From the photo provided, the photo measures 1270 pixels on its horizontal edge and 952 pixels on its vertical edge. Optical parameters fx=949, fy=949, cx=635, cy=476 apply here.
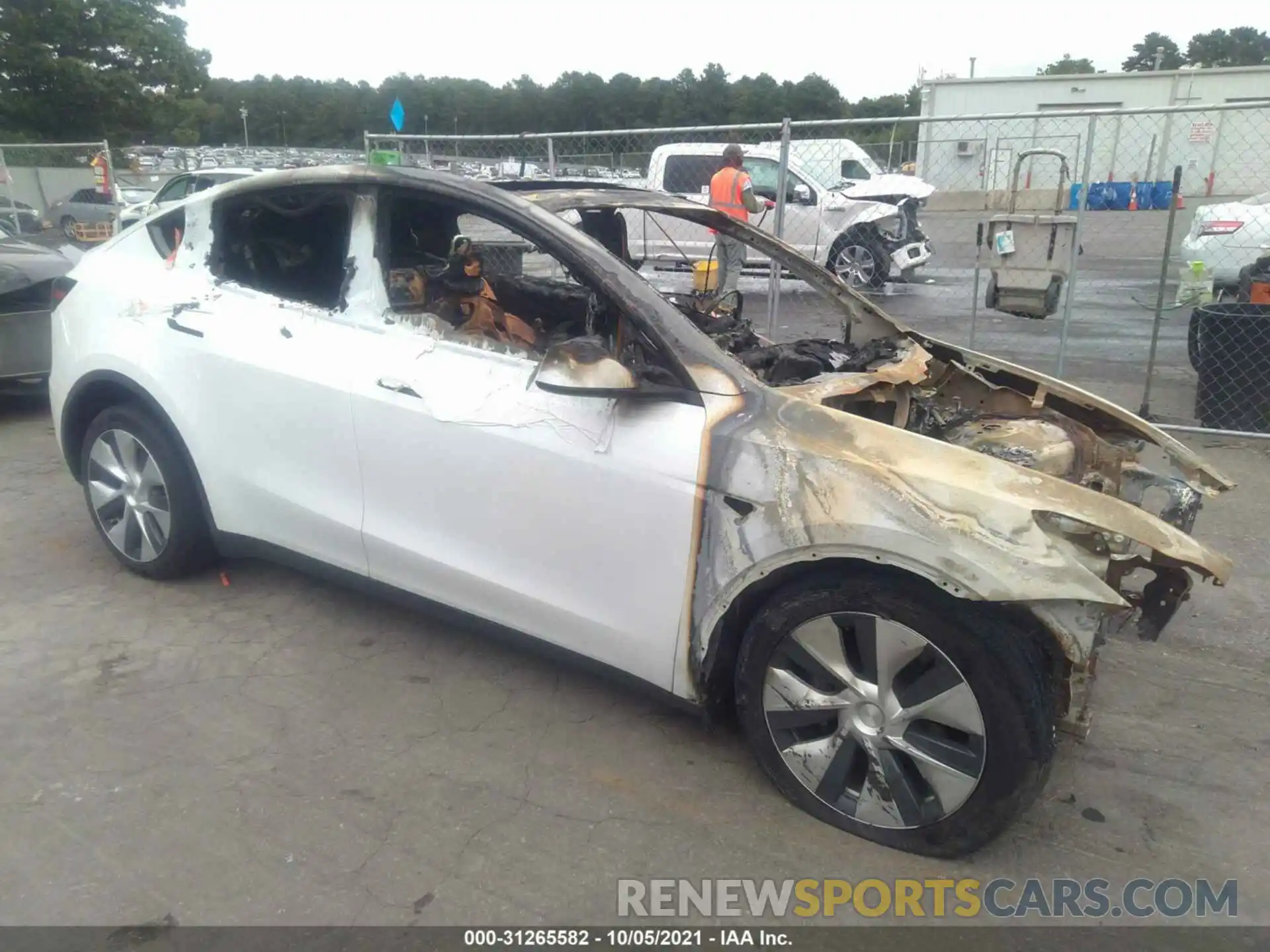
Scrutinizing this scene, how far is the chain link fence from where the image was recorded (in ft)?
21.4

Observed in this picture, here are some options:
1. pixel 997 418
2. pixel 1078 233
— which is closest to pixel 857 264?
pixel 1078 233

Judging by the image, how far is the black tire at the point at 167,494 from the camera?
3879 millimetres

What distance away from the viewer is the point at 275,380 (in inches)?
137

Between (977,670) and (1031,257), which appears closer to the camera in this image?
(977,670)

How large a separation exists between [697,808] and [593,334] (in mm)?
1540

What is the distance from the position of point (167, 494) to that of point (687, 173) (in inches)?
427

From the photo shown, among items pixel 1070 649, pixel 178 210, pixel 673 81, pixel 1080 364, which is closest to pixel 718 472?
Answer: pixel 1070 649

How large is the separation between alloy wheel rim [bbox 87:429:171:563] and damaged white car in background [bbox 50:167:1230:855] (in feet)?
0.05

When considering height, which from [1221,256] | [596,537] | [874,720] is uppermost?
[1221,256]

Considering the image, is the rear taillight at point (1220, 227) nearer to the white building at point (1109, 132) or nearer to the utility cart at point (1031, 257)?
the white building at point (1109, 132)

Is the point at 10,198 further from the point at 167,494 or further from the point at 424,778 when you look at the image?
the point at 424,778

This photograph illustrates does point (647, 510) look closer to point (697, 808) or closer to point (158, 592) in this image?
point (697, 808)

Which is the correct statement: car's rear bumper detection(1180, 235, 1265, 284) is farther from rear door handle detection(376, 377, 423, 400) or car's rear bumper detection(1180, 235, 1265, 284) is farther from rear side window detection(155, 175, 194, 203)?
rear side window detection(155, 175, 194, 203)

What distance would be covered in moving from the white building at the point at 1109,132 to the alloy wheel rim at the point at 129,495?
5592mm
